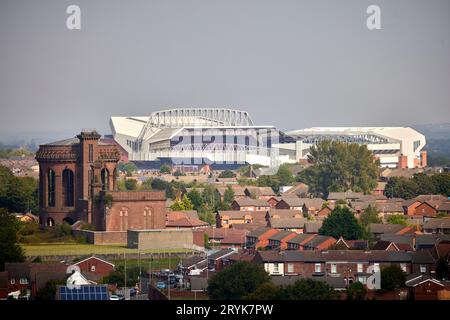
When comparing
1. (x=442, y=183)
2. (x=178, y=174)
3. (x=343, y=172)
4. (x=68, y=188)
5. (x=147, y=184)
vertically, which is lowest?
(x=68, y=188)

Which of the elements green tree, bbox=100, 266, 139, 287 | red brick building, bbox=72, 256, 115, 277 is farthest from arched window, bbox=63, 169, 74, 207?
green tree, bbox=100, 266, 139, 287

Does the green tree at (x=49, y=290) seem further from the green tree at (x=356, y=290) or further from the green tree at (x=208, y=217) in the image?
the green tree at (x=208, y=217)

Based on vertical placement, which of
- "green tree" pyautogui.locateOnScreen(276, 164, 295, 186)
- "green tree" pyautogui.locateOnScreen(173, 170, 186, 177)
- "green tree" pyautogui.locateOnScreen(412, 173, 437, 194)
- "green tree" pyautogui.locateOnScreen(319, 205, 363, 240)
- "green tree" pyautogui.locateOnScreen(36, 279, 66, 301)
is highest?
"green tree" pyautogui.locateOnScreen(173, 170, 186, 177)

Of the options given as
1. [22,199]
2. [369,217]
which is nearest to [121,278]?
[369,217]

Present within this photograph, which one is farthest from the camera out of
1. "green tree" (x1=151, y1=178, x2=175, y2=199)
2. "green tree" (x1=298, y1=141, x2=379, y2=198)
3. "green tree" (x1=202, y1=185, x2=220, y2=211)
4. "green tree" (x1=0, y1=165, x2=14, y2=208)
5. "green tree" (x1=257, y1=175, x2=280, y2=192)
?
"green tree" (x1=257, y1=175, x2=280, y2=192)

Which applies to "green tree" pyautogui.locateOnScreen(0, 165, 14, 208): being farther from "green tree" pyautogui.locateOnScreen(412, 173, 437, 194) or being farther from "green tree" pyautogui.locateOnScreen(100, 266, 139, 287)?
"green tree" pyautogui.locateOnScreen(100, 266, 139, 287)

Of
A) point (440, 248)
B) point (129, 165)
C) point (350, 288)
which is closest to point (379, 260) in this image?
point (440, 248)

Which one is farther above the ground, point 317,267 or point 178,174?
point 178,174

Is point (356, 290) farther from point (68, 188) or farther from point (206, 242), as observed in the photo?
point (68, 188)
